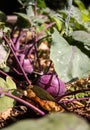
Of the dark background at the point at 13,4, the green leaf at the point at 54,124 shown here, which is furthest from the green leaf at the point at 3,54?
the dark background at the point at 13,4

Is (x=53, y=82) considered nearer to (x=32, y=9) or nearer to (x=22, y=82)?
(x=22, y=82)

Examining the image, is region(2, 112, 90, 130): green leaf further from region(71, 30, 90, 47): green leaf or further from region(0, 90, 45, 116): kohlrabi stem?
region(71, 30, 90, 47): green leaf

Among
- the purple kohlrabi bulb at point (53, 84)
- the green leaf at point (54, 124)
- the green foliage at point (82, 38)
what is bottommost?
the purple kohlrabi bulb at point (53, 84)

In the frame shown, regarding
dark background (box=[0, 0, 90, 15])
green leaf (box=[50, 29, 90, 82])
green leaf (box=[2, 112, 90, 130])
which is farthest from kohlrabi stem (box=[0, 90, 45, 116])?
dark background (box=[0, 0, 90, 15])

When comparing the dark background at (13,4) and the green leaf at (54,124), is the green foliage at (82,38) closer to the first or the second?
the green leaf at (54,124)

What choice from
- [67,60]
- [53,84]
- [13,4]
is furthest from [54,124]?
[13,4]

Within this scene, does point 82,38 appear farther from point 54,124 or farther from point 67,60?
point 54,124

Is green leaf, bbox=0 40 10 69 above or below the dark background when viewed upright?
above

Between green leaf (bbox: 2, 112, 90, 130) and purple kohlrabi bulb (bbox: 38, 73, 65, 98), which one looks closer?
green leaf (bbox: 2, 112, 90, 130)
